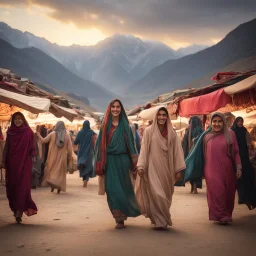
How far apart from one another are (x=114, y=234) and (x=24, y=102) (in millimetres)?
2905

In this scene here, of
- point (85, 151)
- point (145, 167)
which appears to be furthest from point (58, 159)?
point (145, 167)

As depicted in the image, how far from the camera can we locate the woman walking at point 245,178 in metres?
7.26

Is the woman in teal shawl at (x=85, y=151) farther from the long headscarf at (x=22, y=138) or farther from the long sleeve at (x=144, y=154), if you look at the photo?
the long sleeve at (x=144, y=154)

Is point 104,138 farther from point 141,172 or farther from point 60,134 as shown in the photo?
point 60,134

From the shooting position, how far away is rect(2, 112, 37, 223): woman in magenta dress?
6145 mm

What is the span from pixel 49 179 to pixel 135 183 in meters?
4.41

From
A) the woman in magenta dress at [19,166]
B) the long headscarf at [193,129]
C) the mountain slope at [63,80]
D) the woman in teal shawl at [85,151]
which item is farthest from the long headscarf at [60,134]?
the mountain slope at [63,80]

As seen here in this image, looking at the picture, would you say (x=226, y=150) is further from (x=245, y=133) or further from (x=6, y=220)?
(x=6, y=220)

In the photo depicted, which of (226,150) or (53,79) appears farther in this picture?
(53,79)

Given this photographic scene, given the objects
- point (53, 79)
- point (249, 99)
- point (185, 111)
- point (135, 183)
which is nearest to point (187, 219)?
point (135, 183)

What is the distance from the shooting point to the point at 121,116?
20.6 feet

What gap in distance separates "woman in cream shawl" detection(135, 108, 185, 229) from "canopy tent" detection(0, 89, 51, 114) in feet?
7.29

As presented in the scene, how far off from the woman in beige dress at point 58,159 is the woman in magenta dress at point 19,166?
3776 millimetres

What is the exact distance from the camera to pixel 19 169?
6.17m
